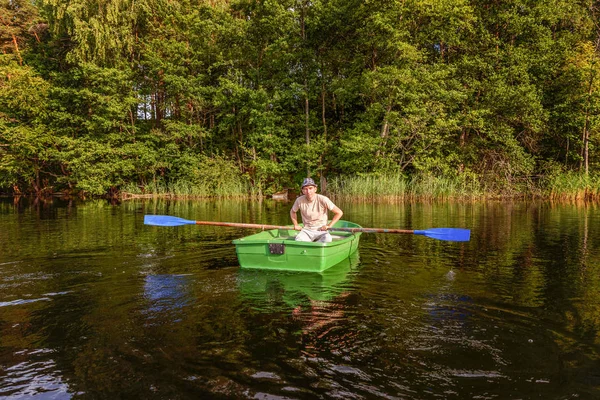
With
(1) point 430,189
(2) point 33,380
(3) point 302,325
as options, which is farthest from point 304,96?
(2) point 33,380

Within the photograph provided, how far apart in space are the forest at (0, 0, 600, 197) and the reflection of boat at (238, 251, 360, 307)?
14.1m

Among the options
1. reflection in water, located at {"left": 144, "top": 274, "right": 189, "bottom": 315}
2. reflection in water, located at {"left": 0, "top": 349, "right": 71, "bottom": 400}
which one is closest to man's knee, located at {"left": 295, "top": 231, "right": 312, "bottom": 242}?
reflection in water, located at {"left": 144, "top": 274, "right": 189, "bottom": 315}

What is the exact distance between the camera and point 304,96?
85.3 feet

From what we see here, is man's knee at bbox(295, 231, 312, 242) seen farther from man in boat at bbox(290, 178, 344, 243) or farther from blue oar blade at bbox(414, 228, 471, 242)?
blue oar blade at bbox(414, 228, 471, 242)

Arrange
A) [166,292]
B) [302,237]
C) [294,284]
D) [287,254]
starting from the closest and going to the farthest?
[166,292]
[294,284]
[287,254]
[302,237]

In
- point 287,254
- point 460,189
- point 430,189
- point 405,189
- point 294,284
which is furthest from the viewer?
point 405,189

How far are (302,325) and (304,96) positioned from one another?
2269 centimetres

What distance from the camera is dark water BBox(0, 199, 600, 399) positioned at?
127 inches

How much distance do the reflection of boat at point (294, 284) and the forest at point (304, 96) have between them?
557 inches

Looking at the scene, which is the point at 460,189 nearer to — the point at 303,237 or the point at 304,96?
the point at 304,96

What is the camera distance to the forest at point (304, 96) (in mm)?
22969

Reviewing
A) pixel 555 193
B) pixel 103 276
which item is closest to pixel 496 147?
pixel 555 193

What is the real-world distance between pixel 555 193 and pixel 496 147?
4900 millimetres

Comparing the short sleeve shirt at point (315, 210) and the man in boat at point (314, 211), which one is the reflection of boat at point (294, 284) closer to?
the man in boat at point (314, 211)
